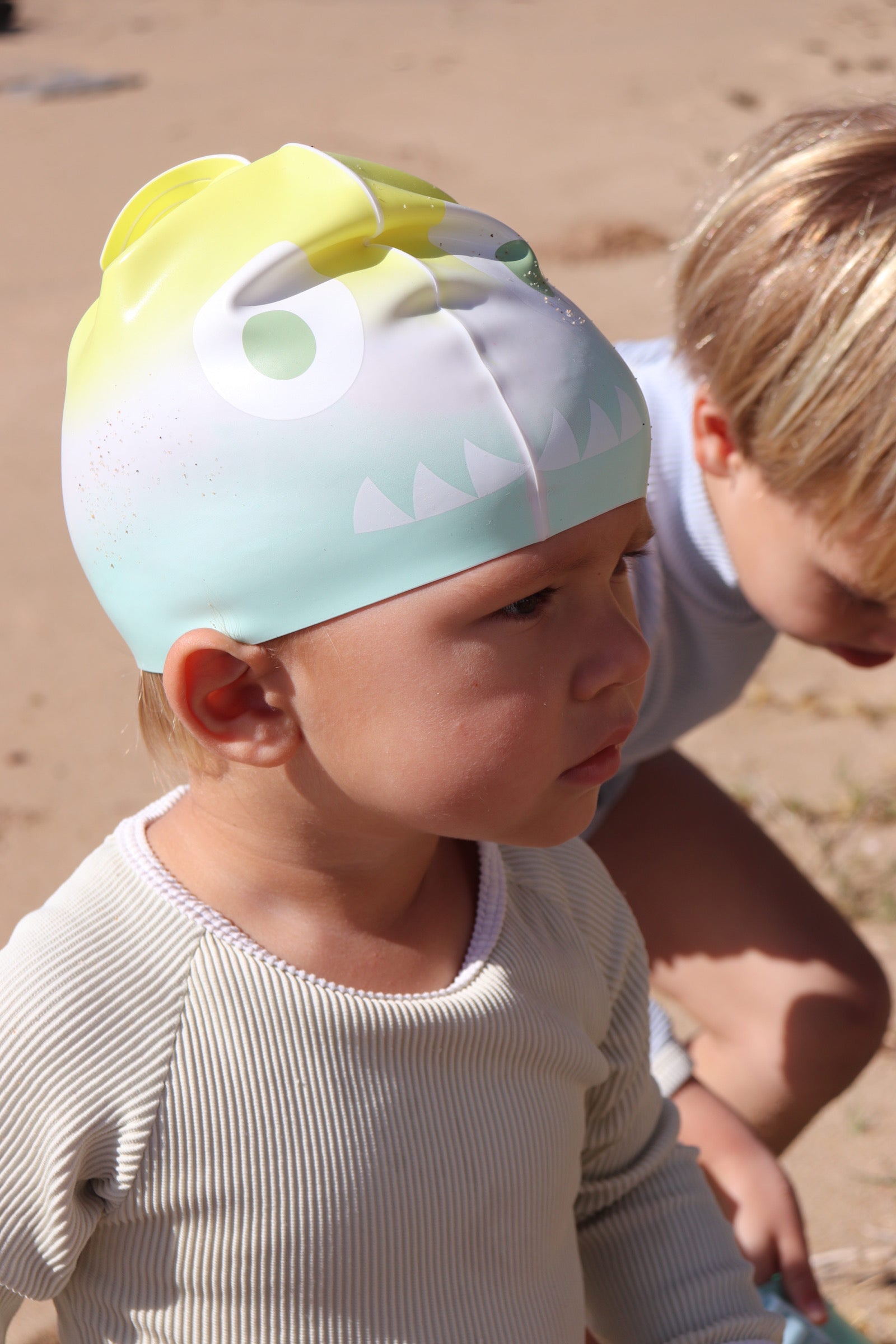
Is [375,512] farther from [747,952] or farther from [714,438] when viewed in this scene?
[747,952]

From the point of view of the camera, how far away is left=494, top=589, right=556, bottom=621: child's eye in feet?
4.02

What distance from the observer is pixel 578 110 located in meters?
7.92

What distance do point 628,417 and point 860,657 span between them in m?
0.97

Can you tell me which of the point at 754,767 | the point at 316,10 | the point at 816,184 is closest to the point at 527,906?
the point at 816,184

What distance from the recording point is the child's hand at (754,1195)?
193 cm

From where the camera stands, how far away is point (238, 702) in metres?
1.27

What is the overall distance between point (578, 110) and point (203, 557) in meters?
7.44

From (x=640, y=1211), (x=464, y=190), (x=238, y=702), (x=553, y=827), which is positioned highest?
(x=238, y=702)

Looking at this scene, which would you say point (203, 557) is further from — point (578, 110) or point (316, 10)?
point (316, 10)

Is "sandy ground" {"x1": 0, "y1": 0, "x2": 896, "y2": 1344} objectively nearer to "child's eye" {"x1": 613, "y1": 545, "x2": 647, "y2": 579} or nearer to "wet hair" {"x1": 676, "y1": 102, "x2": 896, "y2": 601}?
"wet hair" {"x1": 676, "y1": 102, "x2": 896, "y2": 601}

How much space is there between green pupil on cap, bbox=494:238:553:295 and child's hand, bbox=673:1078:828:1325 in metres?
1.26

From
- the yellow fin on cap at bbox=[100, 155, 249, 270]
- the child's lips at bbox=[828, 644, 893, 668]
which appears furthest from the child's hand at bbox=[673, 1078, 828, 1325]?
the yellow fin on cap at bbox=[100, 155, 249, 270]

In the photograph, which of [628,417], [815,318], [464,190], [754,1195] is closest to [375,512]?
[628,417]

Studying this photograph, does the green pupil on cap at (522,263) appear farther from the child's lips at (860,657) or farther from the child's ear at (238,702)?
the child's lips at (860,657)
